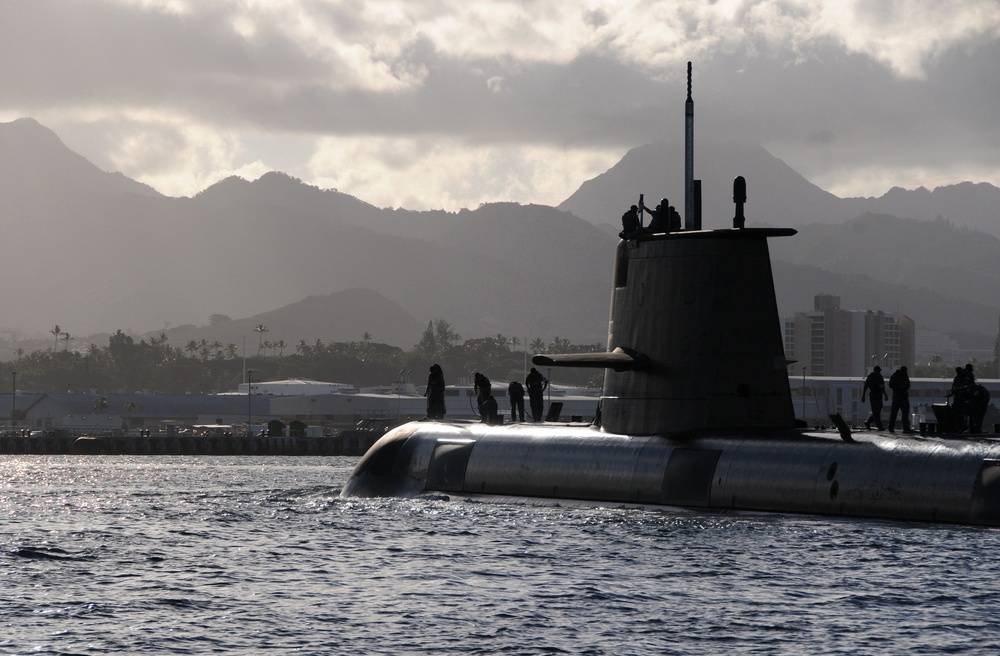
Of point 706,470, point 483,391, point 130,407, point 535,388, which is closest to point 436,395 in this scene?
point 483,391

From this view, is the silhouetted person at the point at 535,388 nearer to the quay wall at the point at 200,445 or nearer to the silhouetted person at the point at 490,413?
the silhouetted person at the point at 490,413

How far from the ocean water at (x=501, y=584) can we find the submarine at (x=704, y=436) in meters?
0.63

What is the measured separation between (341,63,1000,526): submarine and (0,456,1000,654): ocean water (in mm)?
634

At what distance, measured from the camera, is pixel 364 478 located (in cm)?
3828

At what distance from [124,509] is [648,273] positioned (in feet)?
51.1

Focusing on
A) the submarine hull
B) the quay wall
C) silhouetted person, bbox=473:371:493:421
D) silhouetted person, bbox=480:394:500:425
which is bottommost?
the quay wall

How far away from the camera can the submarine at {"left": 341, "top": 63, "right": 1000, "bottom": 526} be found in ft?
89.2

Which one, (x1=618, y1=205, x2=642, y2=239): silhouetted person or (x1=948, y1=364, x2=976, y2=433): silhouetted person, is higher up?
(x1=618, y1=205, x2=642, y2=239): silhouetted person

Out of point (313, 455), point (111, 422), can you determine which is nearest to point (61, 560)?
point (313, 455)

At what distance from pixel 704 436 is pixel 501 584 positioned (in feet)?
30.3

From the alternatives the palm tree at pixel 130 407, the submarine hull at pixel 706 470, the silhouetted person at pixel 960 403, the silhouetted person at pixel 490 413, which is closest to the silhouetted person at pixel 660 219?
the submarine hull at pixel 706 470

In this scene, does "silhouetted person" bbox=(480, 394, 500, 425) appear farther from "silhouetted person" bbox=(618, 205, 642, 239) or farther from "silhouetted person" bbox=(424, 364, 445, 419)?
"silhouetted person" bbox=(618, 205, 642, 239)

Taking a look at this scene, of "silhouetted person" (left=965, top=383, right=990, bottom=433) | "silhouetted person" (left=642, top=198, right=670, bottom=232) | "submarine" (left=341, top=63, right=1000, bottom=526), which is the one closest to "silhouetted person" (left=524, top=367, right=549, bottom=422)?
"submarine" (left=341, top=63, right=1000, bottom=526)

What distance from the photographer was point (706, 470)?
30031 millimetres
